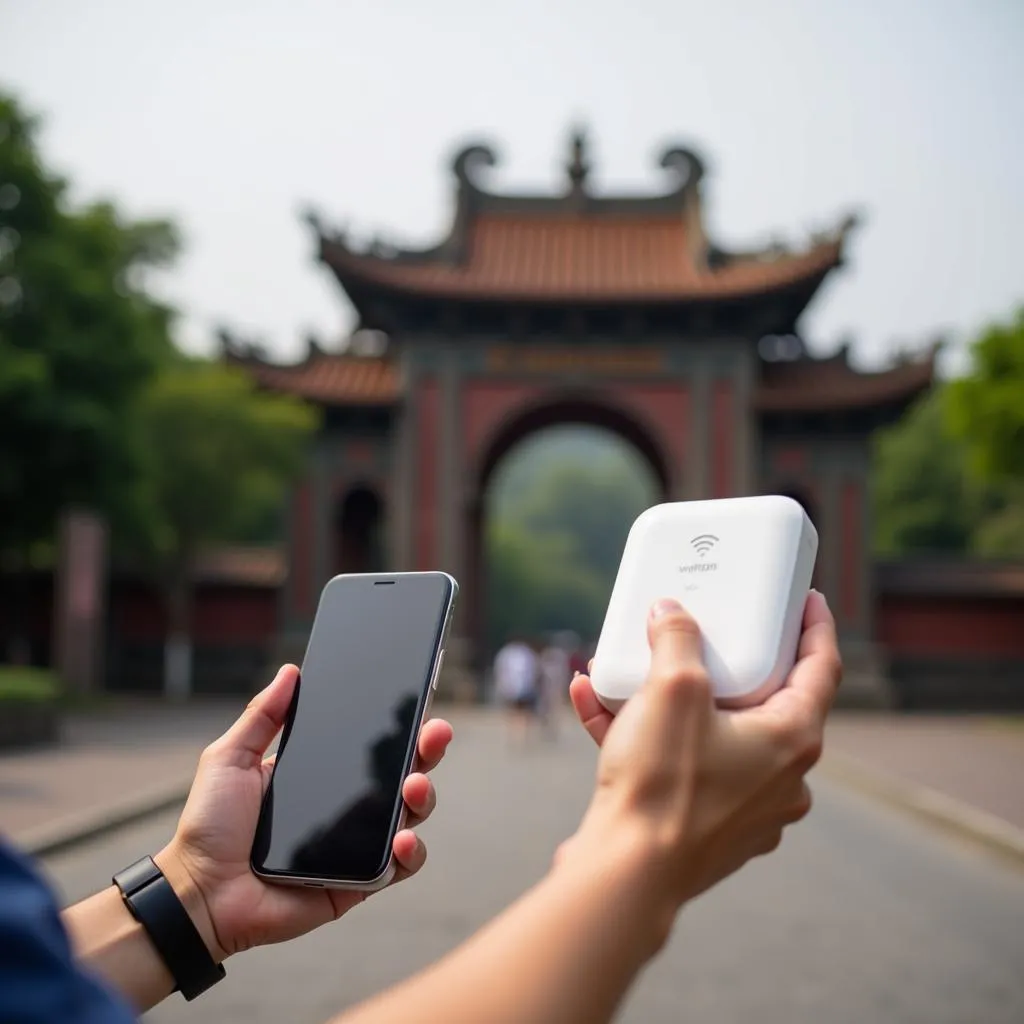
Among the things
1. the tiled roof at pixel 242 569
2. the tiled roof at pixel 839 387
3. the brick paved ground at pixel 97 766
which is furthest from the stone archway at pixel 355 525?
the tiled roof at pixel 839 387

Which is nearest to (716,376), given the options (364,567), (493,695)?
(493,695)

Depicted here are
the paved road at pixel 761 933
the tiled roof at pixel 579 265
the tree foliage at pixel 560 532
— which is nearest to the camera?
the paved road at pixel 761 933

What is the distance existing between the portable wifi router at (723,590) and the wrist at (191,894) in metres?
0.78

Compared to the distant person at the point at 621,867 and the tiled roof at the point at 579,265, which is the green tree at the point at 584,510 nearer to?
the tiled roof at the point at 579,265

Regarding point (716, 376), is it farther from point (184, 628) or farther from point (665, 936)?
point (665, 936)

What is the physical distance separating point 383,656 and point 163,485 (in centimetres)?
2317

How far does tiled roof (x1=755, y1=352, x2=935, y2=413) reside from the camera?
26.1 meters

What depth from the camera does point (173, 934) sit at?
1805mm

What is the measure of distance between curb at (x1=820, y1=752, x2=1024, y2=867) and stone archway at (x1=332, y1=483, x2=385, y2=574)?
1453 cm

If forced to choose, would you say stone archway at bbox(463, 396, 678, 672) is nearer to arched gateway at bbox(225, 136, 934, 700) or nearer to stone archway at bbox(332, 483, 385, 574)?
arched gateway at bbox(225, 136, 934, 700)

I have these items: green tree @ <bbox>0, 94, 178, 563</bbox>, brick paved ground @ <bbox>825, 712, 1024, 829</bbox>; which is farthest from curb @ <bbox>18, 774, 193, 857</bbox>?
green tree @ <bbox>0, 94, 178, 563</bbox>

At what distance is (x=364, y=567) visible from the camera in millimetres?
32375

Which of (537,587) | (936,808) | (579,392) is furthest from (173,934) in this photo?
(537,587)

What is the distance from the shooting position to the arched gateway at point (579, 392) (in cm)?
2614
